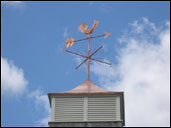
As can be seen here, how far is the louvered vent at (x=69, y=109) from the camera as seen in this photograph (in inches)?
779

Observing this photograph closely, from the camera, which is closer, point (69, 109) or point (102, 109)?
point (102, 109)

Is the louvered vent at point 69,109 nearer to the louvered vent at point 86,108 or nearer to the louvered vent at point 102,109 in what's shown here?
the louvered vent at point 86,108

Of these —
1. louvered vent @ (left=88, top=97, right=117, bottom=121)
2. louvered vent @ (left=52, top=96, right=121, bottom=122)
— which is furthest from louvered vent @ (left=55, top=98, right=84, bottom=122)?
louvered vent @ (left=88, top=97, right=117, bottom=121)

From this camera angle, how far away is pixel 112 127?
19344 millimetres

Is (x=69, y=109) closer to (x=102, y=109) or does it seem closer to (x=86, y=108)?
(x=86, y=108)

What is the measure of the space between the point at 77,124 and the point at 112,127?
154 centimetres

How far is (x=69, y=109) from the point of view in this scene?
65.8ft

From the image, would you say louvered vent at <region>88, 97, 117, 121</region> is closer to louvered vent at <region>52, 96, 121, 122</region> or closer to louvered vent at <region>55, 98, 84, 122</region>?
louvered vent at <region>52, 96, 121, 122</region>

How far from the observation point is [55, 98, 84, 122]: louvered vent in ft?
64.9

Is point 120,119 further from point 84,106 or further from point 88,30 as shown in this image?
point 88,30

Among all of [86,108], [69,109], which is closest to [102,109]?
[86,108]

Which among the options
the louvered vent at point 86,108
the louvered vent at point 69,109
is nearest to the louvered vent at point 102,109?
the louvered vent at point 86,108

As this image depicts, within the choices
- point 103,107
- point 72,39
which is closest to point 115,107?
point 103,107

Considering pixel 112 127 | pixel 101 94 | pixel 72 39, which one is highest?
pixel 72 39
